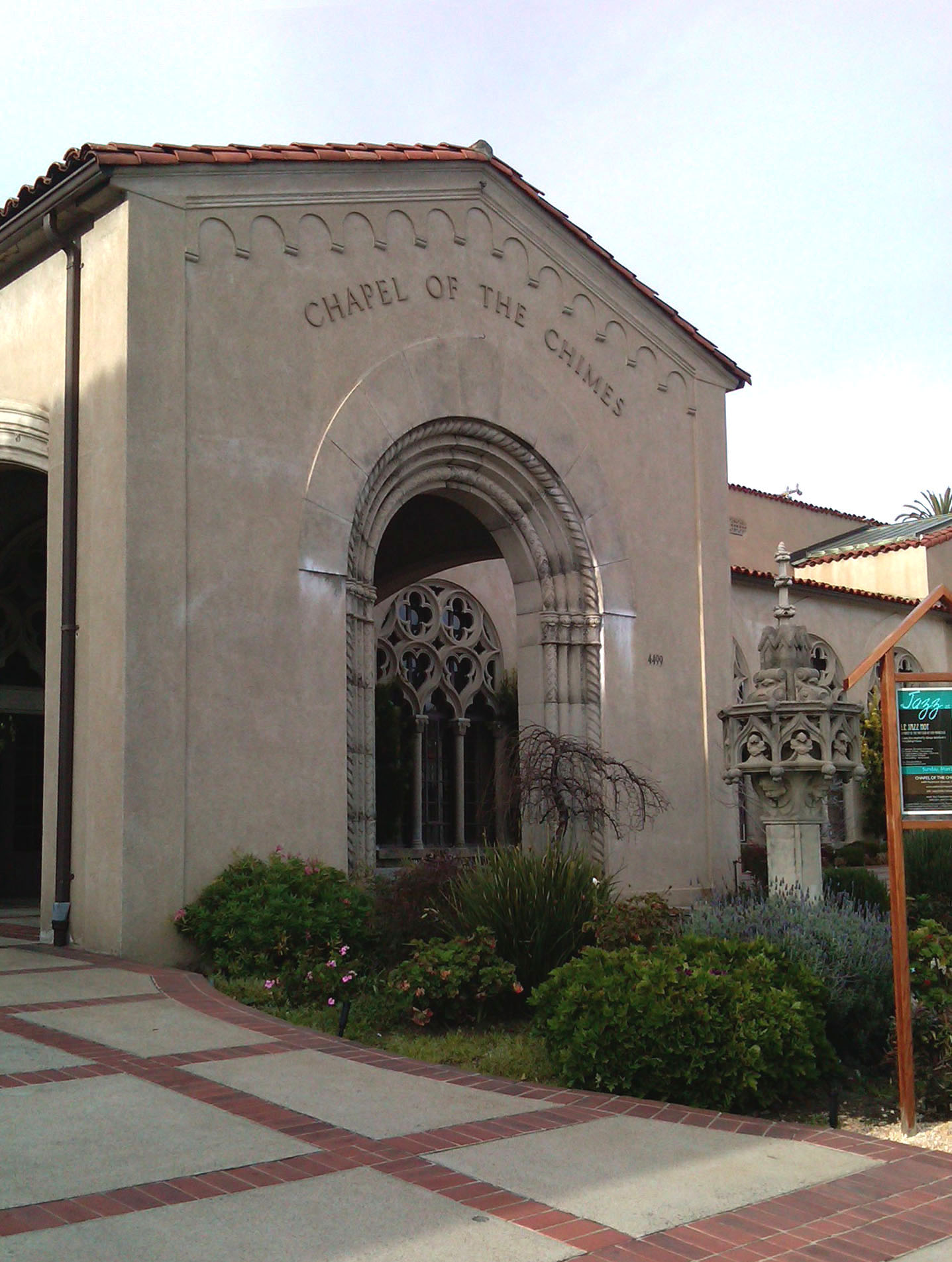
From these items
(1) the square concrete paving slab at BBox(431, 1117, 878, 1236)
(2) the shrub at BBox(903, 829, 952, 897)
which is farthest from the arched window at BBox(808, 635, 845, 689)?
(1) the square concrete paving slab at BBox(431, 1117, 878, 1236)

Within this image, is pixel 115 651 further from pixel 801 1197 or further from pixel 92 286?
pixel 801 1197

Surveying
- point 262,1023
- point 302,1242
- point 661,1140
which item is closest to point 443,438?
point 262,1023

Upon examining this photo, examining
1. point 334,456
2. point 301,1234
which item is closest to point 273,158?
point 334,456

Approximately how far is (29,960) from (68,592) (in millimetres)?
3133

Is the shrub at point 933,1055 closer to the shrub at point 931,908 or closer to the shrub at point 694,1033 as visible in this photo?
the shrub at point 694,1033

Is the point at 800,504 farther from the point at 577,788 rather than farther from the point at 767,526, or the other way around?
the point at 577,788

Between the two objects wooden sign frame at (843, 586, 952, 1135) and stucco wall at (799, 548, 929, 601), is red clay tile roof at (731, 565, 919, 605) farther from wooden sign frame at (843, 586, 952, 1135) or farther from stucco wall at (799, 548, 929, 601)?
wooden sign frame at (843, 586, 952, 1135)

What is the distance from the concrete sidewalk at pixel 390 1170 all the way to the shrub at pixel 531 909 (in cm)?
205

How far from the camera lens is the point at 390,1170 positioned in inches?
207

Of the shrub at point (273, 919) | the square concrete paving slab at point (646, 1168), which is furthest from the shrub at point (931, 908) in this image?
the square concrete paving slab at point (646, 1168)

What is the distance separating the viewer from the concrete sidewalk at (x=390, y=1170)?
4.52 metres

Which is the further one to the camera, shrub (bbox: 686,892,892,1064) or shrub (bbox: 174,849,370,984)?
shrub (bbox: 174,849,370,984)

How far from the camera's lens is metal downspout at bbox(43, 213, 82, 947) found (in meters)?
10.8

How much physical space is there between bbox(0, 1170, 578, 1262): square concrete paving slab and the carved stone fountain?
6259 millimetres
